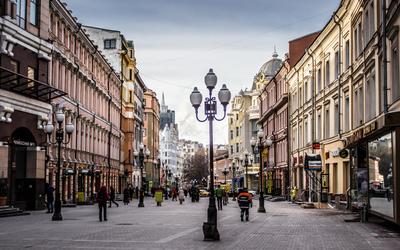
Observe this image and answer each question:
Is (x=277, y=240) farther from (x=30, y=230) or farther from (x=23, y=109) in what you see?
(x=23, y=109)

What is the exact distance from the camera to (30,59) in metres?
34.6

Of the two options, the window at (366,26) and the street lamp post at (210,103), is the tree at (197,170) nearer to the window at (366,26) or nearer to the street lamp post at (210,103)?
the window at (366,26)

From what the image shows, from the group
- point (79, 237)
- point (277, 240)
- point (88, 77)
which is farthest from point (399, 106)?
point (88, 77)

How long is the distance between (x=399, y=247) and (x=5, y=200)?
21.1m

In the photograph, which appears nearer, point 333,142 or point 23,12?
point 23,12

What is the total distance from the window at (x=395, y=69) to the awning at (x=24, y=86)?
16.7 meters

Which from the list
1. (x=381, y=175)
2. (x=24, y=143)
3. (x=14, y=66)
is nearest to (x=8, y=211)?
(x=24, y=143)

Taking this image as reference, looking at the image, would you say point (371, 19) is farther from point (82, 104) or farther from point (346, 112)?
point (82, 104)

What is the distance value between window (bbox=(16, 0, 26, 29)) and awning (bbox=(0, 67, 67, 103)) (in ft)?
9.75

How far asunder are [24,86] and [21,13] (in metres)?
3.82

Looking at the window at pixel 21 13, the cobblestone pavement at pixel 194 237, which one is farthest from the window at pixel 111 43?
the cobblestone pavement at pixel 194 237

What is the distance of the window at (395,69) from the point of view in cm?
2466

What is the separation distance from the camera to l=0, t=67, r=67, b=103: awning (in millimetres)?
30219

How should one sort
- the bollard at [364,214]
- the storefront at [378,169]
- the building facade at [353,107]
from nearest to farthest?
the storefront at [378,169]
the building facade at [353,107]
the bollard at [364,214]
